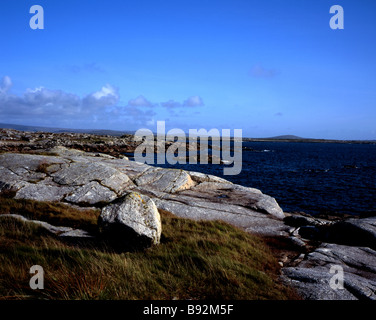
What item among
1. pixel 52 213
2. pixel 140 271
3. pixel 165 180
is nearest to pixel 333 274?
pixel 140 271

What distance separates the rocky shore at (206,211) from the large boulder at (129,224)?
0.12 ft

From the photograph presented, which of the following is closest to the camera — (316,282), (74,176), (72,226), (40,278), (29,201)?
(40,278)

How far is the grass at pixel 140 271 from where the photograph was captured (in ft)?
17.3

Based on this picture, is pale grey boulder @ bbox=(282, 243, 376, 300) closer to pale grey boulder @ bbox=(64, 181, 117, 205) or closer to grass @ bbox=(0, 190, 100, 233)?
grass @ bbox=(0, 190, 100, 233)

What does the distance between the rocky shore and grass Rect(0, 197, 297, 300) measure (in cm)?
100

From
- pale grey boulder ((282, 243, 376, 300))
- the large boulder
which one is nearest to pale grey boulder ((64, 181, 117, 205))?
the large boulder

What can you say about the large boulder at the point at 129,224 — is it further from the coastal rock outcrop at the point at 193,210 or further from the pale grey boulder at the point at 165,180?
the pale grey boulder at the point at 165,180

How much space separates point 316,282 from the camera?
6.88 meters

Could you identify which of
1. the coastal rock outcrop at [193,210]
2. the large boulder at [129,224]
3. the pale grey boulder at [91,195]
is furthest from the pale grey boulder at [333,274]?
the pale grey boulder at [91,195]
